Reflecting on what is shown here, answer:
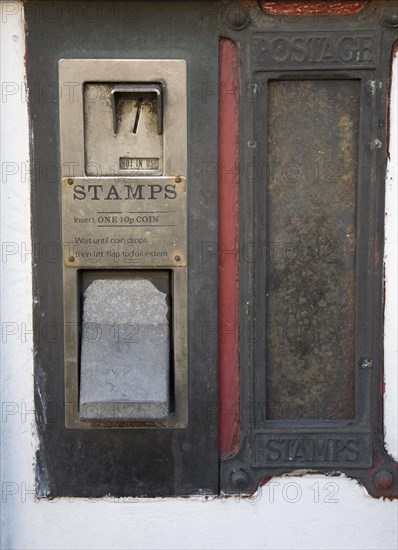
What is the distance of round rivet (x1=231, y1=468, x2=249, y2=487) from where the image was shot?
2389 mm

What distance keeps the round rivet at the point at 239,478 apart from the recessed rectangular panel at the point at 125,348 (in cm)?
35

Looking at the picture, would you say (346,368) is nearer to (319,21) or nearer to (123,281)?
(123,281)

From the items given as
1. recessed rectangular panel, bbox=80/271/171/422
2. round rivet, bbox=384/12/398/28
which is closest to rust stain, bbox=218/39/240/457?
recessed rectangular panel, bbox=80/271/171/422

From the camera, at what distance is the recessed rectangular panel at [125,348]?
7.34 feet

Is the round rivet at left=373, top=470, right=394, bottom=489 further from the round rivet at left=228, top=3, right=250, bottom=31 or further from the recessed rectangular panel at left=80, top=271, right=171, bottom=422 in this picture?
the round rivet at left=228, top=3, right=250, bottom=31

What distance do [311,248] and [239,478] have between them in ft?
2.57

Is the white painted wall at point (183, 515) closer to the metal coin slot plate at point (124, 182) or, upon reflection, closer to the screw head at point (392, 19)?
the metal coin slot plate at point (124, 182)

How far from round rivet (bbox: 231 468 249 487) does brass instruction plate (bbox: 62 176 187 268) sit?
2.32 feet

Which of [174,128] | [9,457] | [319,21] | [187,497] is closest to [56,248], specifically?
[174,128]

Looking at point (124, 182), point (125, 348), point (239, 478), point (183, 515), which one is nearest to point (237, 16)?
point (124, 182)

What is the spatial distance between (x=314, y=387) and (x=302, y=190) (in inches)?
25.3

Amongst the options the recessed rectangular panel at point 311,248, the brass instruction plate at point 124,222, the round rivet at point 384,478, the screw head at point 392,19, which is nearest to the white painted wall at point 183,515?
the round rivet at point 384,478

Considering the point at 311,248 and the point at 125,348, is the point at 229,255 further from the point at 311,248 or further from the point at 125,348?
the point at 125,348

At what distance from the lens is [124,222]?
232cm
